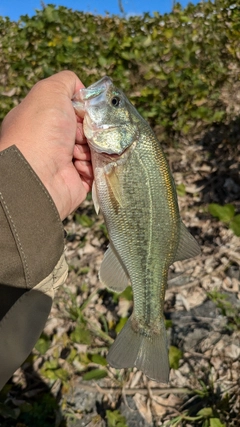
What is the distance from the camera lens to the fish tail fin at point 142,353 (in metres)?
2.22

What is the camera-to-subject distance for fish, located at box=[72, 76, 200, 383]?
228 cm

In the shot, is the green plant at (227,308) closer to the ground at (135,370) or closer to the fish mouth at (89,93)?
the ground at (135,370)

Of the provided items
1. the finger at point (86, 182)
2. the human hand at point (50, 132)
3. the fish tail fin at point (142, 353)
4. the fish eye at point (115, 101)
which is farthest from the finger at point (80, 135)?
the fish tail fin at point (142, 353)

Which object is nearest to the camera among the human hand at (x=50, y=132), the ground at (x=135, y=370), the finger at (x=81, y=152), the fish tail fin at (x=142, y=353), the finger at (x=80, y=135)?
the fish tail fin at (x=142, y=353)

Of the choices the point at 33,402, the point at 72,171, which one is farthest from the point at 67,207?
the point at 33,402

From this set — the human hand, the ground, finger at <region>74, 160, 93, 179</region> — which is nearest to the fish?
the human hand

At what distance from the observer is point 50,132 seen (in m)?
2.49

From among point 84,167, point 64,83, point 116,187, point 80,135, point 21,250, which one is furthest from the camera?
point 84,167

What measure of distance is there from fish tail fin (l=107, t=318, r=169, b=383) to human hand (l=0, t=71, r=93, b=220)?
35.5 inches

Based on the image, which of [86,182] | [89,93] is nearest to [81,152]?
[86,182]

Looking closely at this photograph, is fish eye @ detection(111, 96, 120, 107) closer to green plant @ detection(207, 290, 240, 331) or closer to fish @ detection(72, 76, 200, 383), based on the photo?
fish @ detection(72, 76, 200, 383)

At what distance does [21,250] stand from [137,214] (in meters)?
0.64

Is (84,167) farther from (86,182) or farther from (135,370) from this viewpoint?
(135,370)

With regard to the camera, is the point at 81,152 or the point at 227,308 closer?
the point at 81,152
